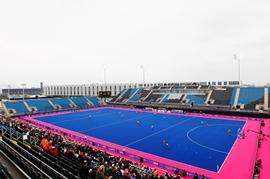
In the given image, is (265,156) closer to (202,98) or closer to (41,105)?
(202,98)

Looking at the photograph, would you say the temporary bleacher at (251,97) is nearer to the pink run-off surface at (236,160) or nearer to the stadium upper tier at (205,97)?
the stadium upper tier at (205,97)

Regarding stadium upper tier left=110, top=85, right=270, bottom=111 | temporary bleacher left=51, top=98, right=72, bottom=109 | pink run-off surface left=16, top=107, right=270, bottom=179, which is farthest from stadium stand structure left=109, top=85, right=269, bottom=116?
pink run-off surface left=16, top=107, right=270, bottom=179

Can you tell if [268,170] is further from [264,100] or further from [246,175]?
[264,100]

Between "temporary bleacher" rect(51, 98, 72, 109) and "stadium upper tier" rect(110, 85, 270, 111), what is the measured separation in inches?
590

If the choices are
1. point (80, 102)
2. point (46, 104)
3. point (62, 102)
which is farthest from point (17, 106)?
point (80, 102)

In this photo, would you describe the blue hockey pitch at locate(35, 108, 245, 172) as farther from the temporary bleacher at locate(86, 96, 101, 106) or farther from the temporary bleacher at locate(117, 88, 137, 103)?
the temporary bleacher at locate(117, 88, 137, 103)

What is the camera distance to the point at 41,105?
5866 cm

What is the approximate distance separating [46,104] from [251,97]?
52.1m

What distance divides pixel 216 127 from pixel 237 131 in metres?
4.07

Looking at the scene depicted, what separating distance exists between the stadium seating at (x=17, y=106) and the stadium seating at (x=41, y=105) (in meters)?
2.03

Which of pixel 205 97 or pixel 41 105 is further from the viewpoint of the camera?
pixel 41 105

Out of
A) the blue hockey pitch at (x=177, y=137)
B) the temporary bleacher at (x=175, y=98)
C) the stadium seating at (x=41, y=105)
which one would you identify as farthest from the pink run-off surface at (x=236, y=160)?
the stadium seating at (x=41, y=105)

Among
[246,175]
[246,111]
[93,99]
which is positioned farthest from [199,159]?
[93,99]

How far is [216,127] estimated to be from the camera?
114 ft
